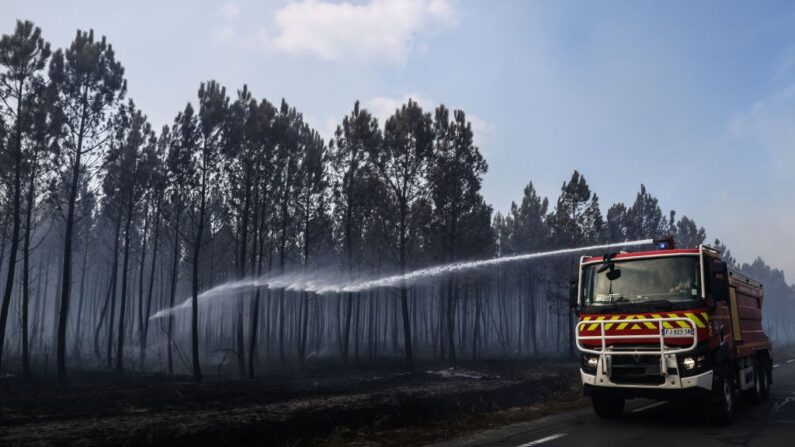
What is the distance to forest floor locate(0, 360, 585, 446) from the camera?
10648mm

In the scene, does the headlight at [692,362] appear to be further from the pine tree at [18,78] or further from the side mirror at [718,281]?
the pine tree at [18,78]

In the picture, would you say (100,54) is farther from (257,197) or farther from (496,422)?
(496,422)

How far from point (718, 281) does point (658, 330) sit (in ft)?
5.32

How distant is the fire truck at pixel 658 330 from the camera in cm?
1013

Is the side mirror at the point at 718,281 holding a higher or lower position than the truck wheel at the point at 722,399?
higher

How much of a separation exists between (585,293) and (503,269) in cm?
4487

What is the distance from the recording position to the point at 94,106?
26203 millimetres

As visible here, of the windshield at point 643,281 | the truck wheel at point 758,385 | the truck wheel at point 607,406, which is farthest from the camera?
the truck wheel at point 758,385

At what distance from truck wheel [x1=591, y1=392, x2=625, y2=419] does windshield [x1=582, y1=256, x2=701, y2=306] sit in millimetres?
2108

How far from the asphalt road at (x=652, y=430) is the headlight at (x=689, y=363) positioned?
1.20 meters

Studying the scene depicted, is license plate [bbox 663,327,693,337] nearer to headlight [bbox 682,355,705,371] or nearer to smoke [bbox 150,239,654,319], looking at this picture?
headlight [bbox 682,355,705,371]

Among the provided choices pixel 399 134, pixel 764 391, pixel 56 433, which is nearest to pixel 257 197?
pixel 399 134

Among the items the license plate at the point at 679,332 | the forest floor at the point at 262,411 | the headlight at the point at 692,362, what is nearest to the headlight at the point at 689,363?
the headlight at the point at 692,362

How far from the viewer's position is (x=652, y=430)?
10.5m
